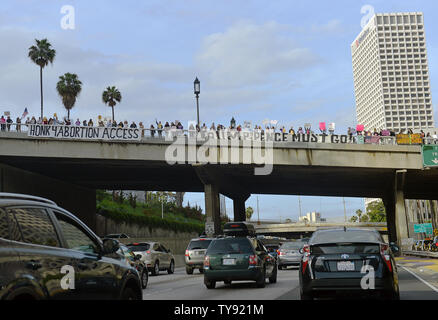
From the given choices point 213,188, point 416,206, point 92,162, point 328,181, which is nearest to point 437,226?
point 416,206

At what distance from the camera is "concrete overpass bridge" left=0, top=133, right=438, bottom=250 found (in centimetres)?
4134

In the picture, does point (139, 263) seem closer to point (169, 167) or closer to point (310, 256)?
point (310, 256)

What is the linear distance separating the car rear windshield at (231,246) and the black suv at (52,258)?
874 centimetres

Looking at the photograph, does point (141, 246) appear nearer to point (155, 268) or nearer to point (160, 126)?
point (155, 268)

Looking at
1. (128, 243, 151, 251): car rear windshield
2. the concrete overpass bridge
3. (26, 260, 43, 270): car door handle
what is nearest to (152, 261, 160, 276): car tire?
(128, 243, 151, 251): car rear windshield

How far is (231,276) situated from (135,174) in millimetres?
38661

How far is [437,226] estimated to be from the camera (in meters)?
108

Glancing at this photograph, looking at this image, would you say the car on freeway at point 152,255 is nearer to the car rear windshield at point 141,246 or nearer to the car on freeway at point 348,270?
the car rear windshield at point 141,246

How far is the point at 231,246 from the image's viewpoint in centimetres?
1527

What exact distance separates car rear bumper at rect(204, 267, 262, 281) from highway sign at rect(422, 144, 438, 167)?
34.9 metres

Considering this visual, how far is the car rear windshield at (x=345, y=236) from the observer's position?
948 centimetres

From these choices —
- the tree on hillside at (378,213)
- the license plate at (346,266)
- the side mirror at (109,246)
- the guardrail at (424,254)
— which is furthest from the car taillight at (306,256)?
the tree on hillside at (378,213)

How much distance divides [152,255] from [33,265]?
774 inches

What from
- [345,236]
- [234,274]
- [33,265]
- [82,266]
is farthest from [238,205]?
[33,265]
